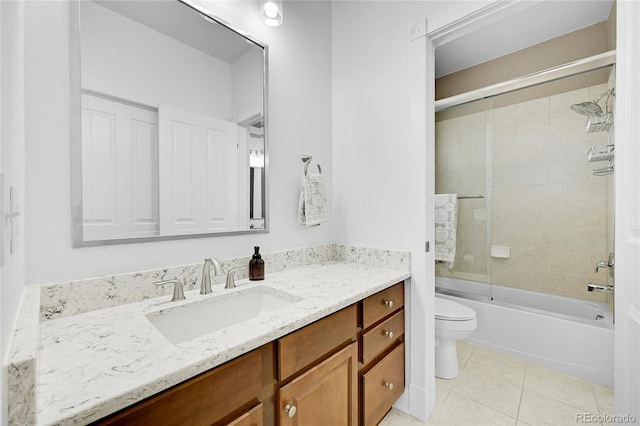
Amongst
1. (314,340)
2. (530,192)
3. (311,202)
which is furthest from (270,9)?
(530,192)

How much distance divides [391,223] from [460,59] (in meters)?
2.10

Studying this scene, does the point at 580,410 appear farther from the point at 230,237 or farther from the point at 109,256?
the point at 109,256

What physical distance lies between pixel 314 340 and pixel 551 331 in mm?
1941

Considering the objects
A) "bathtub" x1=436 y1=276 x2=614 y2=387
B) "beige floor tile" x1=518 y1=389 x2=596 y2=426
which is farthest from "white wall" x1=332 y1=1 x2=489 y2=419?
"bathtub" x1=436 y1=276 x2=614 y2=387

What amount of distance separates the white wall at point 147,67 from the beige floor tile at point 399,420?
1.78 metres

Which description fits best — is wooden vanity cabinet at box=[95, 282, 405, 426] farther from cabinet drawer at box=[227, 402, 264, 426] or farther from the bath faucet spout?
the bath faucet spout

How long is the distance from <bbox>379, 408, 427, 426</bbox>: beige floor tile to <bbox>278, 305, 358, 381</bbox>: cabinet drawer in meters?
0.73

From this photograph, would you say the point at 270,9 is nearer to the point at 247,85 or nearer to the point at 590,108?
the point at 247,85

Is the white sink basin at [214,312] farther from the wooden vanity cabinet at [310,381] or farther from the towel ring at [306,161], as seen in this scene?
the towel ring at [306,161]

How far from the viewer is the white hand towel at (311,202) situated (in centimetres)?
162

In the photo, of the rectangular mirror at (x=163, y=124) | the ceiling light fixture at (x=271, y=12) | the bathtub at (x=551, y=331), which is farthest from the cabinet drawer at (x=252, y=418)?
the bathtub at (x=551, y=331)

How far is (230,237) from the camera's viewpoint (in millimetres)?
1363

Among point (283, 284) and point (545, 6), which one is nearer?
point (283, 284)

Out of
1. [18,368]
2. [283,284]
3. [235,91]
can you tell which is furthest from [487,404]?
[235,91]
